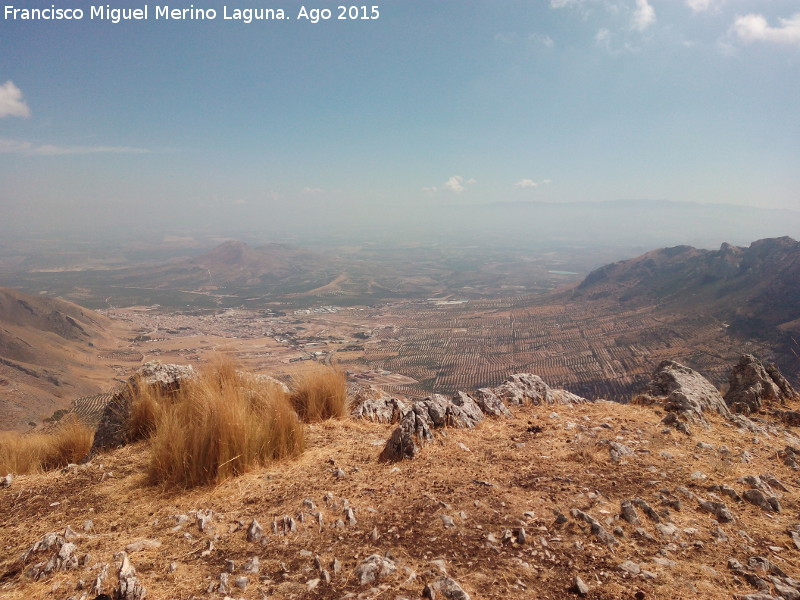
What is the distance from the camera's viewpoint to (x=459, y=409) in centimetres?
651

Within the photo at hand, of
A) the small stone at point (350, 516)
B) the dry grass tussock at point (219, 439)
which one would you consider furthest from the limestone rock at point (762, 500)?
the dry grass tussock at point (219, 439)

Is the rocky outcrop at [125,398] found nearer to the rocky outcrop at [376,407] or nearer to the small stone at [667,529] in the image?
the rocky outcrop at [376,407]

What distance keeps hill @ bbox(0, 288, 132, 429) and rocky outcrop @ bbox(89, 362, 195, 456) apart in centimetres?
3495

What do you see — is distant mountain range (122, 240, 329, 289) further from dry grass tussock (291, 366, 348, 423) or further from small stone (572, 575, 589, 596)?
small stone (572, 575, 589, 596)

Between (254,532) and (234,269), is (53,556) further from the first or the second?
(234,269)

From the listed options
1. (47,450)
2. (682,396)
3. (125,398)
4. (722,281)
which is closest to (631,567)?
(682,396)

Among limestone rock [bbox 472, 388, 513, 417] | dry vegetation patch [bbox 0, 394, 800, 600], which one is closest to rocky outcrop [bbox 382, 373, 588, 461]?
limestone rock [bbox 472, 388, 513, 417]

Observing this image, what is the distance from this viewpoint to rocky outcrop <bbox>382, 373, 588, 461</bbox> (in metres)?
5.22

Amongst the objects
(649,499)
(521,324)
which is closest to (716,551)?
(649,499)

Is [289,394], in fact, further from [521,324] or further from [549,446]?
[521,324]

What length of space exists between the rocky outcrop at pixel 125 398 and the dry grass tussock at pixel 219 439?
157 cm

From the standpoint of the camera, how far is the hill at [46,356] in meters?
36.9

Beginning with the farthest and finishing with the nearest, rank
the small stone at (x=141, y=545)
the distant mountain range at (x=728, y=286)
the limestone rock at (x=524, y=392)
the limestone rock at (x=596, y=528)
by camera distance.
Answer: the distant mountain range at (x=728, y=286) < the limestone rock at (x=524, y=392) < the limestone rock at (x=596, y=528) < the small stone at (x=141, y=545)

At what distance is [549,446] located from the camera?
5453mm
